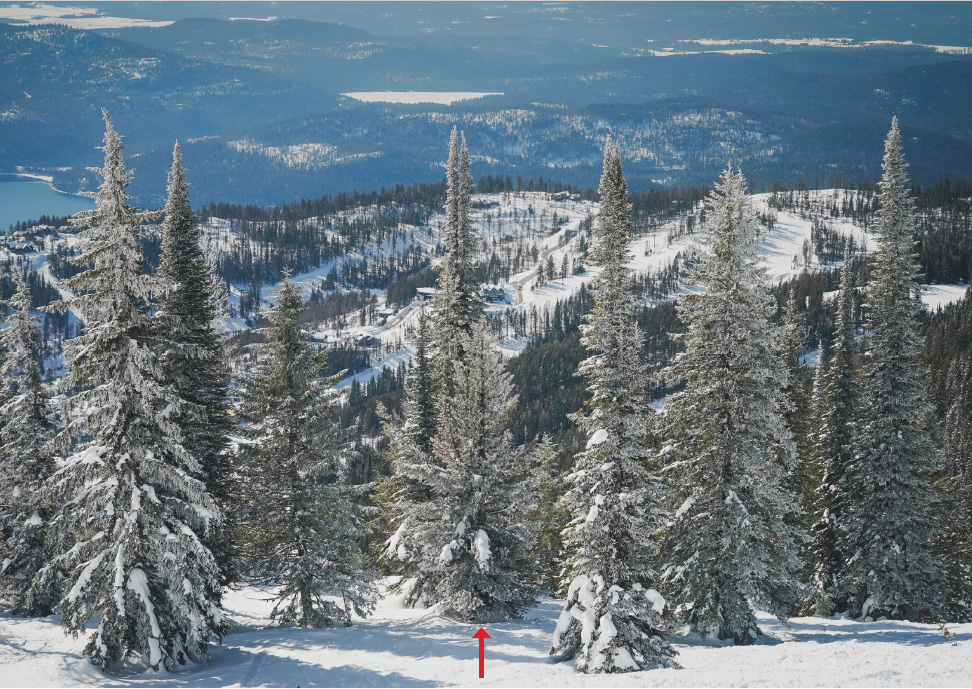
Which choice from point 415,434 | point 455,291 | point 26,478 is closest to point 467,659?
point 415,434

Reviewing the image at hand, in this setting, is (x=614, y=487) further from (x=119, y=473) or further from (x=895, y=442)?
(x=895, y=442)

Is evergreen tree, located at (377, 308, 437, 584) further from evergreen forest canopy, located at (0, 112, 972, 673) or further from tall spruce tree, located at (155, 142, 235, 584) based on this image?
tall spruce tree, located at (155, 142, 235, 584)

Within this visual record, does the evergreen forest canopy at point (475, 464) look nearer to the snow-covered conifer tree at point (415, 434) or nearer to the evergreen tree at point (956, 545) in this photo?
the snow-covered conifer tree at point (415, 434)

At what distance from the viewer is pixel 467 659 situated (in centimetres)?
2486

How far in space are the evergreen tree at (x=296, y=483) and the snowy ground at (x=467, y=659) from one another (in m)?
1.93

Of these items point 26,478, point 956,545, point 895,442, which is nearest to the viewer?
point 26,478

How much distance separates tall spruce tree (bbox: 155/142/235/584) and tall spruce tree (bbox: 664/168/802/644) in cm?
1755

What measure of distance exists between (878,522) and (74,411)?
3353 centimetres

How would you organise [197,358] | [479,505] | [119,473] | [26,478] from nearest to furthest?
[119,473] → [479,505] → [197,358] → [26,478]

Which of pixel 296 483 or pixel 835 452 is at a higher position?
pixel 296 483

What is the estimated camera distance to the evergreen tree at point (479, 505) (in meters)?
28.7

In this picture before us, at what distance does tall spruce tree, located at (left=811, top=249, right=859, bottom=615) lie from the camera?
1510 inches

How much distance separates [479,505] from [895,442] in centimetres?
1944

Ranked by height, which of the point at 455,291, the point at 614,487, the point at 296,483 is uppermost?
the point at 455,291
